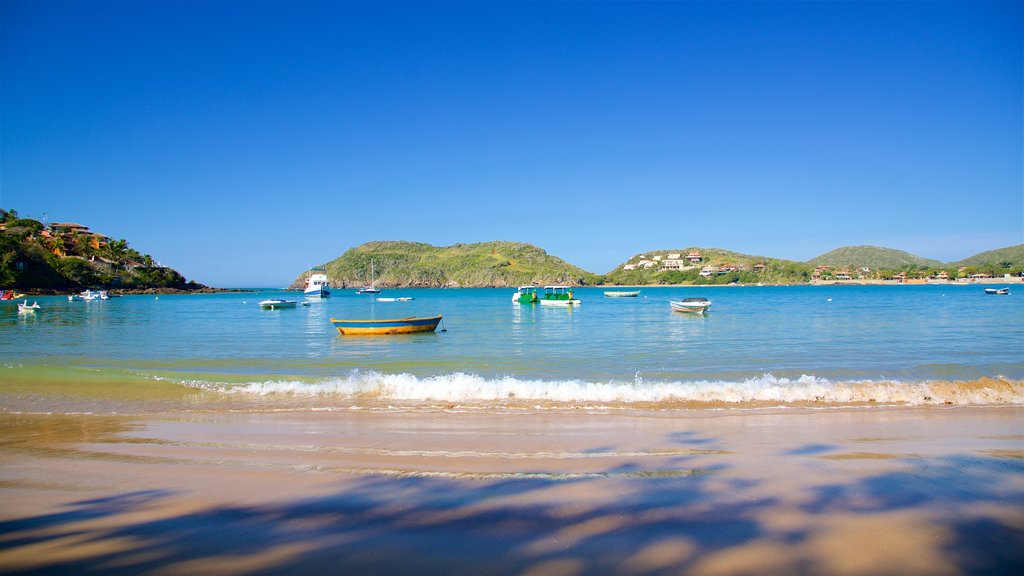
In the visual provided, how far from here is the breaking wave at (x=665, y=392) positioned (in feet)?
37.1

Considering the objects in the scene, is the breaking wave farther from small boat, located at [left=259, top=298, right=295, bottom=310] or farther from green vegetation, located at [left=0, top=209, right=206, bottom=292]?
green vegetation, located at [left=0, top=209, right=206, bottom=292]

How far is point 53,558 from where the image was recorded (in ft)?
14.7

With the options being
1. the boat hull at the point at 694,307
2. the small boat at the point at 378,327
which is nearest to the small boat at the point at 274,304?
the small boat at the point at 378,327

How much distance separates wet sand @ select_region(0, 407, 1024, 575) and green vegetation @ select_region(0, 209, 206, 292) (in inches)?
5118

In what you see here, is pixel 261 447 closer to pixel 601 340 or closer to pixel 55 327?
pixel 601 340

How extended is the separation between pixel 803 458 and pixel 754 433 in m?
1.57

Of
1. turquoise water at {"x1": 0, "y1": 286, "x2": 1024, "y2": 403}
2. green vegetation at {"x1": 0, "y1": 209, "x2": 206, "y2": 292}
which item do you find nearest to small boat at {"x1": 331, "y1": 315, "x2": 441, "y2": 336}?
turquoise water at {"x1": 0, "y1": 286, "x2": 1024, "y2": 403}

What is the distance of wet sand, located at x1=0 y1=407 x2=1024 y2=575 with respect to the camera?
172 inches

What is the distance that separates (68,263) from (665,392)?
145180mm

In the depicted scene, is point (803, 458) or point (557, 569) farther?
point (803, 458)

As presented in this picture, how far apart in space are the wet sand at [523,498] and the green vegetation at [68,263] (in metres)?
130

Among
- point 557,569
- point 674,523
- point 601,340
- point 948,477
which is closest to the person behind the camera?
point 557,569

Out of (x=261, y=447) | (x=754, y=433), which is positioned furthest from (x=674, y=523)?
(x=261, y=447)

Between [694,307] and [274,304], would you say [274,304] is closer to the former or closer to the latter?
[274,304]
